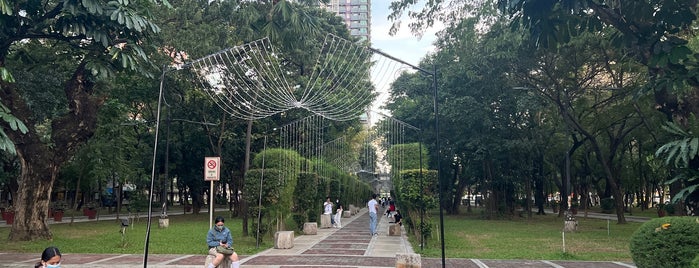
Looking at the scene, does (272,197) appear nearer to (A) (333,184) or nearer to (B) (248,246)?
(B) (248,246)

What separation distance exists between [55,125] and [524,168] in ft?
89.8

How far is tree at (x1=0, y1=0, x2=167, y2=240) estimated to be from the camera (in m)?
11.5

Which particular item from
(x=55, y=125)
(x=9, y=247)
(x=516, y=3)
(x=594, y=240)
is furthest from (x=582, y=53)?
(x=9, y=247)

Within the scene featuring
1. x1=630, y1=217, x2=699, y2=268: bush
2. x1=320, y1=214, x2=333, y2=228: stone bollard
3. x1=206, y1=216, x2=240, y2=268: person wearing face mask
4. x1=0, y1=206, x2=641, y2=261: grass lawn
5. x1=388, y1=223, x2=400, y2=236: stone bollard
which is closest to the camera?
x1=630, y1=217, x2=699, y2=268: bush

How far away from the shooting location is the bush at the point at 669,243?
8906 millimetres

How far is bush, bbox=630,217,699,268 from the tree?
34.6 feet

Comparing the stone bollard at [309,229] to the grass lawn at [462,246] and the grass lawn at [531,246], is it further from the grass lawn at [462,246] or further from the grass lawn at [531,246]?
the grass lawn at [531,246]

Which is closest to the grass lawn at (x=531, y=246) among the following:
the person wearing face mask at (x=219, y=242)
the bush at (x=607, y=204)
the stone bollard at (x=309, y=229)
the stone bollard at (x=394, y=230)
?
the stone bollard at (x=394, y=230)

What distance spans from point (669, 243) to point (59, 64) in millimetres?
20954

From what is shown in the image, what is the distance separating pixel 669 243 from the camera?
9070mm

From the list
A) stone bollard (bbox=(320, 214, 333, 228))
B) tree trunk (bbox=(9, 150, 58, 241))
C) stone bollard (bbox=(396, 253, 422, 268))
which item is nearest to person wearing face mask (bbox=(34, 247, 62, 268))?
stone bollard (bbox=(396, 253, 422, 268))

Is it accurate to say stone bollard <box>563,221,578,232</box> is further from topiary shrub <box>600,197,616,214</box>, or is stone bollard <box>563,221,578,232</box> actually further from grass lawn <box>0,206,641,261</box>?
topiary shrub <box>600,197,616,214</box>

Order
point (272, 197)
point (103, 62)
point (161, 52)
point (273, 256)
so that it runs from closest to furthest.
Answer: point (103, 62) < point (273, 256) < point (272, 197) < point (161, 52)

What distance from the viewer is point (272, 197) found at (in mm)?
16719
